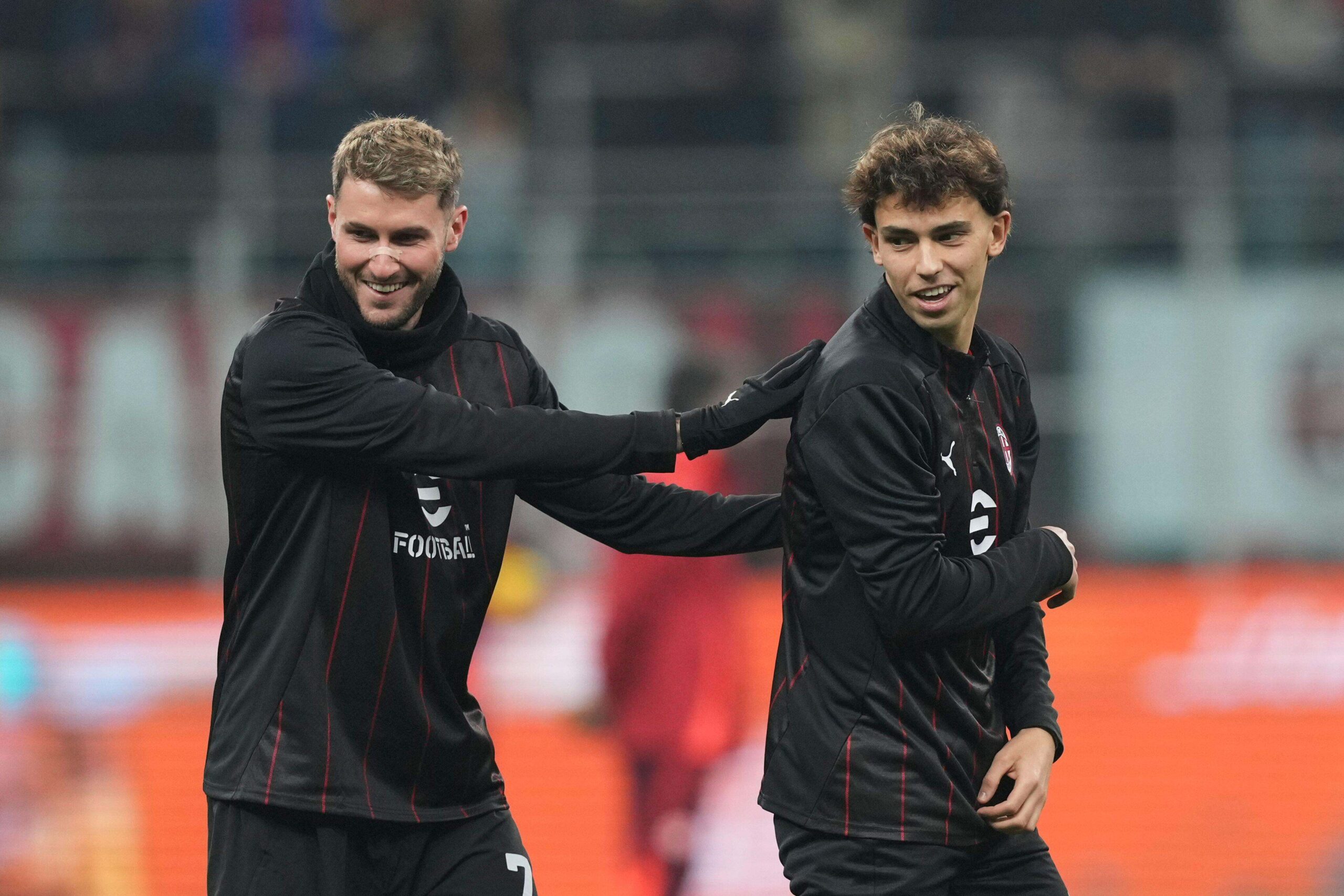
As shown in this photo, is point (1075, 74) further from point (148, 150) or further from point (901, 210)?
point (901, 210)

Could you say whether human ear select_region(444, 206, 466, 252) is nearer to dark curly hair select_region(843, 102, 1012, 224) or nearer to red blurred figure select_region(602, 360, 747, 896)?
dark curly hair select_region(843, 102, 1012, 224)

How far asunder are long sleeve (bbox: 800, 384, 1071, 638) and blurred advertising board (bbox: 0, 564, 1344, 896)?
4.20 metres

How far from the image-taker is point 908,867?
262 centimetres

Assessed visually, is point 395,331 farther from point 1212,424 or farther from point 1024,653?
point 1212,424

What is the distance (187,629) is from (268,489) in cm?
553

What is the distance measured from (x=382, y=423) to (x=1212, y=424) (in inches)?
246

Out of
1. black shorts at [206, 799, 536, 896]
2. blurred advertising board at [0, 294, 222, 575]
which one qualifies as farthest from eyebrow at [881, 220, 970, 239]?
blurred advertising board at [0, 294, 222, 575]

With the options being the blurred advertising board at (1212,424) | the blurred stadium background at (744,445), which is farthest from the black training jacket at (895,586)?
the blurred advertising board at (1212,424)

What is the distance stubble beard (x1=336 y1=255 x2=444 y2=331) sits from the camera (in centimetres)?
286

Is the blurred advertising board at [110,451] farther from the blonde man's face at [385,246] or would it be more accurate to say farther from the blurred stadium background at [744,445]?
the blonde man's face at [385,246]

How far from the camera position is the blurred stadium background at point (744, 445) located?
7289 mm

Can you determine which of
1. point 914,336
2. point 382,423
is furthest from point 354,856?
point 914,336

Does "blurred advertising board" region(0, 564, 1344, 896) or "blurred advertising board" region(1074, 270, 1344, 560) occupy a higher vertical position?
"blurred advertising board" region(1074, 270, 1344, 560)

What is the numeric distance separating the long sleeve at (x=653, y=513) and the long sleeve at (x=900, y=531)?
1.61 feet
